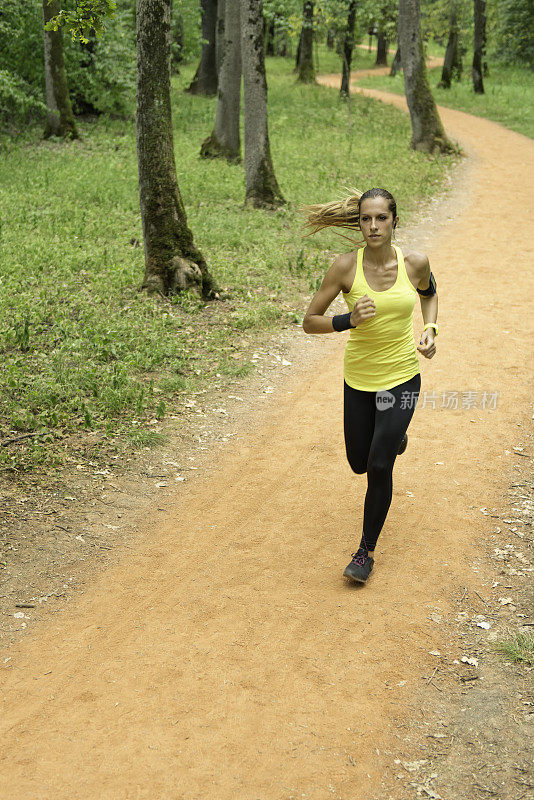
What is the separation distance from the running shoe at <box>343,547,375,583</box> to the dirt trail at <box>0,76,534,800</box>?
10 cm

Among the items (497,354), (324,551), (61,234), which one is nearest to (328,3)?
(61,234)

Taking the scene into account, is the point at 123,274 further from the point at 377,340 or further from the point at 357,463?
the point at 377,340

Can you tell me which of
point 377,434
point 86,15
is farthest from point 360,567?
point 86,15

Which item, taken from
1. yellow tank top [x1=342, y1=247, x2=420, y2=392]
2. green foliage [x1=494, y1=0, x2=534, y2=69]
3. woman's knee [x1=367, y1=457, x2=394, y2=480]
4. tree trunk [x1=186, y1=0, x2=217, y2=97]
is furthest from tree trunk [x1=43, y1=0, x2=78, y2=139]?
green foliage [x1=494, y1=0, x2=534, y2=69]

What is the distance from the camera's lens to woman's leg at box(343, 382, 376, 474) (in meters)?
4.95

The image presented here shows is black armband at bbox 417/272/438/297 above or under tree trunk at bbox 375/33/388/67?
under

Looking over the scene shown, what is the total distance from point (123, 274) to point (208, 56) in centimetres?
1988

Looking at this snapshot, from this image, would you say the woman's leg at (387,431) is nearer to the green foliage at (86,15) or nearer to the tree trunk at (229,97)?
the green foliage at (86,15)

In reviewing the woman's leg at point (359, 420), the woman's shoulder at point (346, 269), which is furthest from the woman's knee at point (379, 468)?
the woman's shoulder at point (346, 269)

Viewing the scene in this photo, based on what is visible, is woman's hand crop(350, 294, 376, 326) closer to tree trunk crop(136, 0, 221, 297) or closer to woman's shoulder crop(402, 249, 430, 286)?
woman's shoulder crop(402, 249, 430, 286)

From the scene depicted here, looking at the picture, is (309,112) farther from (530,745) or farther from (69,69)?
(530,745)

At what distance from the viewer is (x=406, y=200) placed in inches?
657

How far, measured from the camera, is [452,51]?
1363 inches

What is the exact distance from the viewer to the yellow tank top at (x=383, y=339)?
4754 mm
